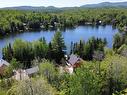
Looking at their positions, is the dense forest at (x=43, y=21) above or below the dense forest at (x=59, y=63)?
below

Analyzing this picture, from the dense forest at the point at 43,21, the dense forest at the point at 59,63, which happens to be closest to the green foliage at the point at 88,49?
the dense forest at the point at 59,63

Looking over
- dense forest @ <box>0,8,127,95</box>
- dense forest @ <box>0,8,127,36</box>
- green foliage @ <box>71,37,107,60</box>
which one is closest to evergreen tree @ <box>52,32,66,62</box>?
dense forest @ <box>0,8,127,95</box>

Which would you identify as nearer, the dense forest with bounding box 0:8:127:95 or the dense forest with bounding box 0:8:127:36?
the dense forest with bounding box 0:8:127:95

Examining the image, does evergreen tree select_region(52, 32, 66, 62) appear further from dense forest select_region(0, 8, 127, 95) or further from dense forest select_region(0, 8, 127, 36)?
dense forest select_region(0, 8, 127, 36)

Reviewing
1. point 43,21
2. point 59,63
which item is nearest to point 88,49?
point 59,63

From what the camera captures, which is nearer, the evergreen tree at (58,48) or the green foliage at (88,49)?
the evergreen tree at (58,48)

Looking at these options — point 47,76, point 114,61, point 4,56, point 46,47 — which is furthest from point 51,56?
point 114,61

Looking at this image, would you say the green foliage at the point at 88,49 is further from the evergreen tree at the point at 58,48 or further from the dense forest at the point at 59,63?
the evergreen tree at the point at 58,48

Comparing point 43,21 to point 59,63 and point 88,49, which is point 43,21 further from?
point 59,63
